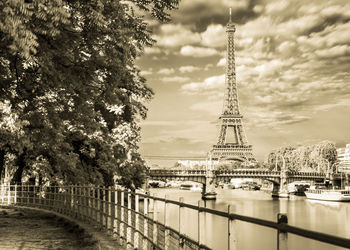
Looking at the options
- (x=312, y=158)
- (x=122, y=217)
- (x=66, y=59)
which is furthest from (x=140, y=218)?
(x=312, y=158)

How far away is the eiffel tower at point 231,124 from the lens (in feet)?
407

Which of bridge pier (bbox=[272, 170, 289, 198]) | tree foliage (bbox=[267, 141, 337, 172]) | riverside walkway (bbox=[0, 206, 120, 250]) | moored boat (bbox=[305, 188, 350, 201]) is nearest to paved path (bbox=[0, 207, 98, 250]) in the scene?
riverside walkway (bbox=[0, 206, 120, 250])

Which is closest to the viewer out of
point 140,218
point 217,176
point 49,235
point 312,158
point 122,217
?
point 140,218

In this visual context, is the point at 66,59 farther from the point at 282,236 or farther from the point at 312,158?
the point at 312,158

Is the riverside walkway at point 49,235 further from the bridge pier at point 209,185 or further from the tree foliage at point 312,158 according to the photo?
the tree foliage at point 312,158

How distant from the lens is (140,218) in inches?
375

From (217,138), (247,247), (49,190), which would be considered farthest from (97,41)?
(217,138)

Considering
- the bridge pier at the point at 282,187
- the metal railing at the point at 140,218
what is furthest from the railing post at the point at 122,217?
the bridge pier at the point at 282,187

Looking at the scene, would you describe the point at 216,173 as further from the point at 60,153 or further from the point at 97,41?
the point at 97,41

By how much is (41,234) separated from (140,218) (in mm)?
4612

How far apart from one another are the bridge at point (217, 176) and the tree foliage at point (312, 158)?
3149 centimetres

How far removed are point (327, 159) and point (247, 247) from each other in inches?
4753

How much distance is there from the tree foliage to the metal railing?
12592cm

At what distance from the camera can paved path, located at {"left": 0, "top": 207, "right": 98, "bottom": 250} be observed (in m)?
10.6
